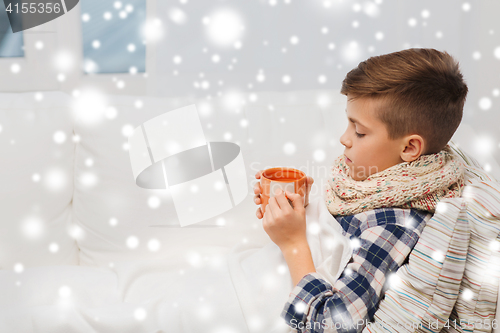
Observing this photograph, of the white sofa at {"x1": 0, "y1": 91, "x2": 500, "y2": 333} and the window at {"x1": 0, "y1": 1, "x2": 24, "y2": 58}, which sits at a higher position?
the window at {"x1": 0, "y1": 1, "x2": 24, "y2": 58}

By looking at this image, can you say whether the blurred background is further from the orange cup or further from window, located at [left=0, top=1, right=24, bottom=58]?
the orange cup

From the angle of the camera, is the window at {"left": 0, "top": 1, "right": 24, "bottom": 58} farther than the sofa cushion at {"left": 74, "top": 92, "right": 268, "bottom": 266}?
Yes

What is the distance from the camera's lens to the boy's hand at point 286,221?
84 cm

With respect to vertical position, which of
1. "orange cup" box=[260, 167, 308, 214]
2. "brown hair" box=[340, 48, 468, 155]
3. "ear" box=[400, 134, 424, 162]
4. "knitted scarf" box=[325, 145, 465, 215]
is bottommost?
"orange cup" box=[260, 167, 308, 214]

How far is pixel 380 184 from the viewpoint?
0.81 m

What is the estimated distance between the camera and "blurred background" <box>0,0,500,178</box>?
140cm

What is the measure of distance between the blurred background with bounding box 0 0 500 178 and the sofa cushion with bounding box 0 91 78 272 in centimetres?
39

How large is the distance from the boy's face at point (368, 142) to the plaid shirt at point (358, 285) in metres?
0.13

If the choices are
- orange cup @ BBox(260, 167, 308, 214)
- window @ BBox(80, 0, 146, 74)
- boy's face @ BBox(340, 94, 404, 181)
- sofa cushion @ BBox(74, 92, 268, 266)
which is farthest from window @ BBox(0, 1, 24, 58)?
boy's face @ BBox(340, 94, 404, 181)

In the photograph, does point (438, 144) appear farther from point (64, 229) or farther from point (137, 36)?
point (137, 36)

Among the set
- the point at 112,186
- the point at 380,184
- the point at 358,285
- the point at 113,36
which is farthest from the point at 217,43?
the point at 358,285

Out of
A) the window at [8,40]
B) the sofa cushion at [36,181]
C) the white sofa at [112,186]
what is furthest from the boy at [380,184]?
the window at [8,40]

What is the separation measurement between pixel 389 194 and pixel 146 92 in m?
1.08

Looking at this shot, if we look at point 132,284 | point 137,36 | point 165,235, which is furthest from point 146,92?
point 132,284
